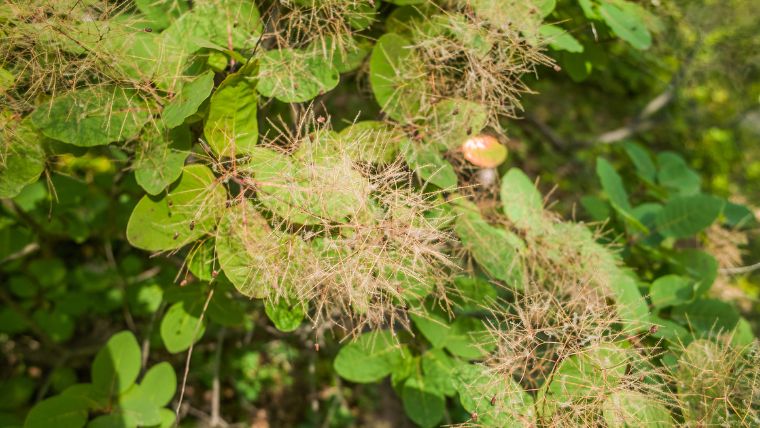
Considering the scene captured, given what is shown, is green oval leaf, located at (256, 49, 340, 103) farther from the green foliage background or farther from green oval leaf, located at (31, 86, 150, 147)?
green oval leaf, located at (31, 86, 150, 147)

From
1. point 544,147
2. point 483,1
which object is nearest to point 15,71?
point 483,1

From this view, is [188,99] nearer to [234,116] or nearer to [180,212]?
[234,116]

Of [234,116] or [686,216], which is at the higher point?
A: [234,116]

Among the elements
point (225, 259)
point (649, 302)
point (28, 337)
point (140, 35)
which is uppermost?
point (140, 35)

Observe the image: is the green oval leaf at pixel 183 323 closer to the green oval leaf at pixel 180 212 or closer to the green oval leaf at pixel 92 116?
the green oval leaf at pixel 180 212

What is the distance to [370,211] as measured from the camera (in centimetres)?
109

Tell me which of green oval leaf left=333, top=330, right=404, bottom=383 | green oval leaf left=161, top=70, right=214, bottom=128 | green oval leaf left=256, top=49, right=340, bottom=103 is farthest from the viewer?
green oval leaf left=333, top=330, right=404, bottom=383

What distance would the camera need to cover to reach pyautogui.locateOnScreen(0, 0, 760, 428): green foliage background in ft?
3.54

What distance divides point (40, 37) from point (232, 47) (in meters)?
0.39

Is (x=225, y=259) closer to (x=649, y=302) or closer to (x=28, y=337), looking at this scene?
(x=649, y=302)

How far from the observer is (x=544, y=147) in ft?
12.8

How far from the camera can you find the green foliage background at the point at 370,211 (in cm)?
108

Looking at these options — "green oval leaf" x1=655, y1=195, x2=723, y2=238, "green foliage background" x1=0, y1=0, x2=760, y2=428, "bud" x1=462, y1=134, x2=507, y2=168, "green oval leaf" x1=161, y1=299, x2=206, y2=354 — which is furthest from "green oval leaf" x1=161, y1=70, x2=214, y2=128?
"green oval leaf" x1=655, y1=195, x2=723, y2=238

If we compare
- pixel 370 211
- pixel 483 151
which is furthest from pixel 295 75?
pixel 483 151
